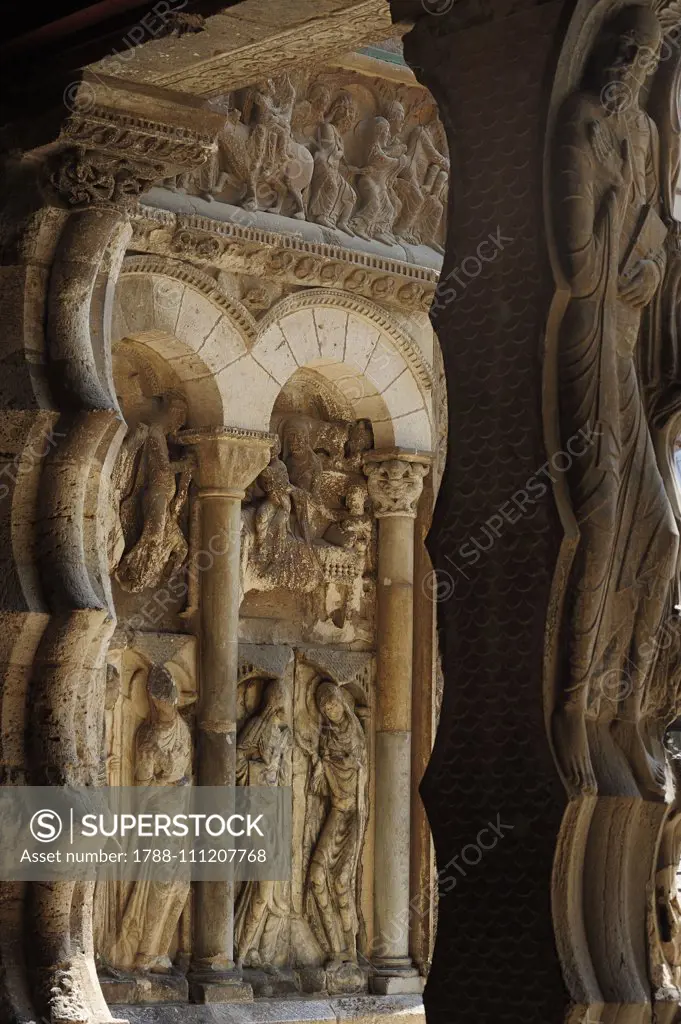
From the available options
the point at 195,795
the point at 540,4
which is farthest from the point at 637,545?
the point at 195,795

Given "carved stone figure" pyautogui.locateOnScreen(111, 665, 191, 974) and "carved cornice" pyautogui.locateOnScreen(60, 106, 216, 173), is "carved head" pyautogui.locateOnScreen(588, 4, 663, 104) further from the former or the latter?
"carved stone figure" pyautogui.locateOnScreen(111, 665, 191, 974)

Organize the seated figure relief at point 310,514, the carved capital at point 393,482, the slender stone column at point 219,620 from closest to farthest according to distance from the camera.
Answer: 1. the slender stone column at point 219,620
2. the seated figure relief at point 310,514
3. the carved capital at point 393,482

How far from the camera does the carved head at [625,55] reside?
5.21 metres

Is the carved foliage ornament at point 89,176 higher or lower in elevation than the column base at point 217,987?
higher

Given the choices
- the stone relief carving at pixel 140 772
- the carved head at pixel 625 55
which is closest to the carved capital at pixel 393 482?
the stone relief carving at pixel 140 772

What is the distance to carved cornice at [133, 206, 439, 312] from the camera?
10.7 m

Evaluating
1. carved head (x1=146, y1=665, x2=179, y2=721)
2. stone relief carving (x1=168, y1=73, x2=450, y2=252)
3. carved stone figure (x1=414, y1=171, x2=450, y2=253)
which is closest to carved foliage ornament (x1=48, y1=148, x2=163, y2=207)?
stone relief carving (x1=168, y1=73, x2=450, y2=252)

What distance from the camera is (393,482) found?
39.3 feet

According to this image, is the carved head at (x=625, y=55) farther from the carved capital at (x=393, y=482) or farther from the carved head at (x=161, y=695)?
the carved capital at (x=393, y=482)

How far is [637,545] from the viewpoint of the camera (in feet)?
16.8

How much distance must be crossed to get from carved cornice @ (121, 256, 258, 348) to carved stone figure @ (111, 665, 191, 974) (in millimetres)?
1966

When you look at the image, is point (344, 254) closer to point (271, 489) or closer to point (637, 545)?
point (271, 489)

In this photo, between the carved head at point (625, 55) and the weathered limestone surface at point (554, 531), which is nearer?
the weathered limestone surface at point (554, 531)

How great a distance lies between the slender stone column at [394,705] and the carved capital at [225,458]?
42.6 inches
